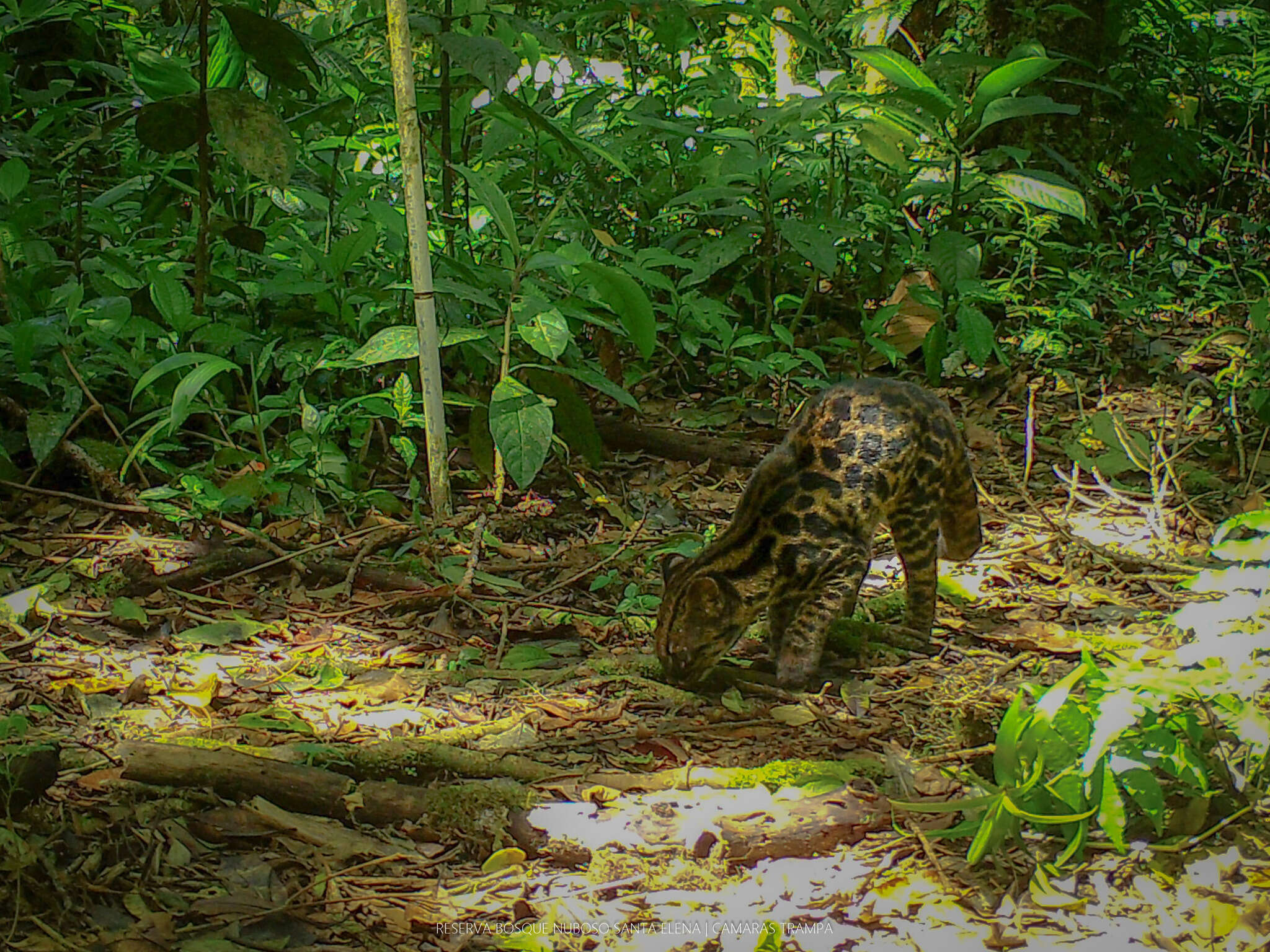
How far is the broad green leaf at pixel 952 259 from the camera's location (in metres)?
5.32

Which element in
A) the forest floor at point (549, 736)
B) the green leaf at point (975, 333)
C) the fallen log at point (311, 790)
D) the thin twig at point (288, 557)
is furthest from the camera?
the green leaf at point (975, 333)

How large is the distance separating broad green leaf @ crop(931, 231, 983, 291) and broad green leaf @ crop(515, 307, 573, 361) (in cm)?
213

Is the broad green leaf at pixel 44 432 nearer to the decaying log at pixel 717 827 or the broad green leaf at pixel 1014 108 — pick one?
the decaying log at pixel 717 827

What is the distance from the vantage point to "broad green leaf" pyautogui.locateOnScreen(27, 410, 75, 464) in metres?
4.25

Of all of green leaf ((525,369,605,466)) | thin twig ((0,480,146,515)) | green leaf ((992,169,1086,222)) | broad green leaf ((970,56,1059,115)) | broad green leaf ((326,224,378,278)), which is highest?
broad green leaf ((970,56,1059,115))

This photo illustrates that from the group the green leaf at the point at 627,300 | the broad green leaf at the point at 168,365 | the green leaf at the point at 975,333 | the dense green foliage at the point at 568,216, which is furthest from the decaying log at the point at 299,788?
the green leaf at the point at 975,333

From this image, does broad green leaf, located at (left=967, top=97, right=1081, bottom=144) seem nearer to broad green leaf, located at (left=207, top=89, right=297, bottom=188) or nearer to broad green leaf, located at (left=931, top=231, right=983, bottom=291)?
broad green leaf, located at (left=931, top=231, right=983, bottom=291)

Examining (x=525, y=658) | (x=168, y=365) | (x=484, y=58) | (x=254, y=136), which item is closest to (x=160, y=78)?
(x=254, y=136)

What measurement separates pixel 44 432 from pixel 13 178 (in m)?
1.38

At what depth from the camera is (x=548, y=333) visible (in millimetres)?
4078

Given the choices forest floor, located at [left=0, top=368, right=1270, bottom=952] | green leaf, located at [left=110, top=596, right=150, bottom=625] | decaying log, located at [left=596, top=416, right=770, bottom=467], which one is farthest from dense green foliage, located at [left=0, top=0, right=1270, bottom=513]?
green leaf, located at [left=110, top=596, right=150, bottom=625]

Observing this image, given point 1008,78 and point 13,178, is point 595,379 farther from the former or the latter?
point 13,178

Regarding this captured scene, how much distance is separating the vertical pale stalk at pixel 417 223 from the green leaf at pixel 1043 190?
9.40ft

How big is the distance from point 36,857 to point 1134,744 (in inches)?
91.7
